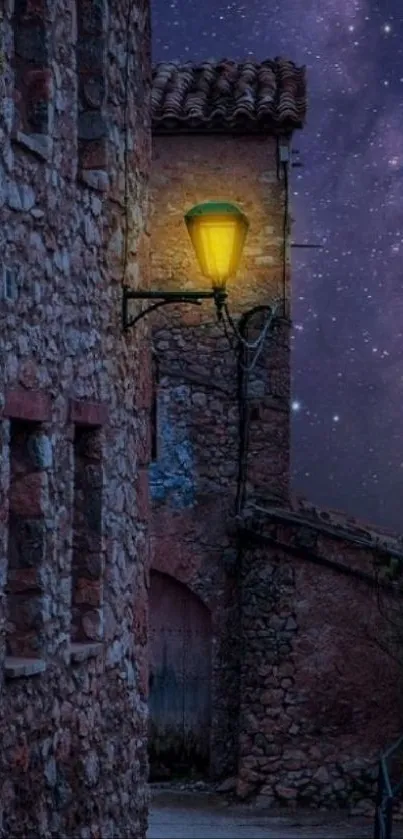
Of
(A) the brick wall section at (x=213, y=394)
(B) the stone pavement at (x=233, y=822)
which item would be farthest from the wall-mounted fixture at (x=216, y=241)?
(A) the brick wall section at (x=213, y=394)

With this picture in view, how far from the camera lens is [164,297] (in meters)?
9.63

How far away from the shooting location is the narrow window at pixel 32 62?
28.0 feet

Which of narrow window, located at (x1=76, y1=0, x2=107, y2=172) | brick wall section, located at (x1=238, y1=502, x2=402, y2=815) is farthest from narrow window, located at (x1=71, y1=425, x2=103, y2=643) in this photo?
brick wall section, located at (x1=238, y1=502, x2=402, y2=815)

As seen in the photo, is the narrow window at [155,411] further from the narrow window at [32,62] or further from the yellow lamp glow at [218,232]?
the narrow window at [32,62]

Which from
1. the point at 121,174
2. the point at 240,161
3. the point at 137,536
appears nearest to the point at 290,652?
the point at 240,161

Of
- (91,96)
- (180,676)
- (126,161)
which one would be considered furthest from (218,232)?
(180,676)

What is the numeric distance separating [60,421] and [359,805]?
337 inches

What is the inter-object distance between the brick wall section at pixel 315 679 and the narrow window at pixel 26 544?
8107 mm

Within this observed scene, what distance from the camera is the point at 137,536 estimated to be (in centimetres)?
1019

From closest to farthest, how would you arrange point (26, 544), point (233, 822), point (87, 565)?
point (26, 544) → point (87, 565) → point (233, 822)

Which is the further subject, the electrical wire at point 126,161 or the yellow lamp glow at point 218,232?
the electrical wire at point 126,161

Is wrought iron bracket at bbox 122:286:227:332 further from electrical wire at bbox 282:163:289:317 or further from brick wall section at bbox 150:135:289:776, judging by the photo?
electrical wire at bbox 282:163:289:317

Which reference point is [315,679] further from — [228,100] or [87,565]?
[87,565]

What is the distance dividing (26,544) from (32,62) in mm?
2616
